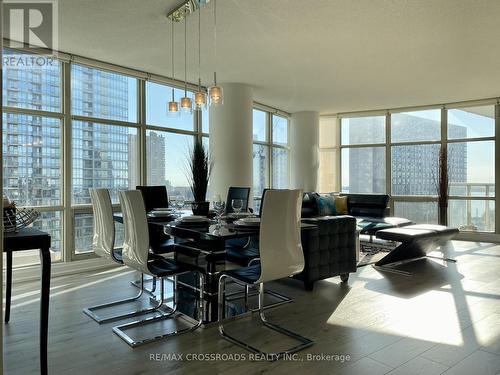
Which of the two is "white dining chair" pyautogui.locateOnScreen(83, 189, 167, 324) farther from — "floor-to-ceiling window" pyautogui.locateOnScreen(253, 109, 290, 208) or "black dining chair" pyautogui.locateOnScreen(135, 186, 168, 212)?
"floor-to-ceiling window" pyautogui.locateOnScreen(253, 109, 290, 208)

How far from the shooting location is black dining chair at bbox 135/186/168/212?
4.30 meters

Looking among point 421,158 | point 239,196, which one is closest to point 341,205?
point 421,158

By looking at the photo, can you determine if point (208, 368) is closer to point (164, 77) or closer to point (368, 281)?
point (368, 281)

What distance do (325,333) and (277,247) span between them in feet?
2.49

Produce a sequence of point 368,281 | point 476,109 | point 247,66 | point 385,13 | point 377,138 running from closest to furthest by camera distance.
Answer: point 385,13, point 368,281, point 247,66, point 476,109, point 377,138

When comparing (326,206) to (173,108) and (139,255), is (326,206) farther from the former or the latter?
(139,255)

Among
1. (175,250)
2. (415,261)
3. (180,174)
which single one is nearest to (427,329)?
(175,250)

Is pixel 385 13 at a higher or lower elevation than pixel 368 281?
higher

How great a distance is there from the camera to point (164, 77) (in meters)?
5.72

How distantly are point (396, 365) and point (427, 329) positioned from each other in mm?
705

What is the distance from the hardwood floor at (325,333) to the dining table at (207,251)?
25 centimetres

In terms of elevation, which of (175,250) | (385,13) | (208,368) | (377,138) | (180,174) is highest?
(385,13)

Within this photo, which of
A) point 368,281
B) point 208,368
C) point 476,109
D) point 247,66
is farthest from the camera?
point 476,109

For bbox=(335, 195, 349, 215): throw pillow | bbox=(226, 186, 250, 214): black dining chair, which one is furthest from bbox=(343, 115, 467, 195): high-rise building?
bbox=(226, 186, 250, 214): black dining chair
